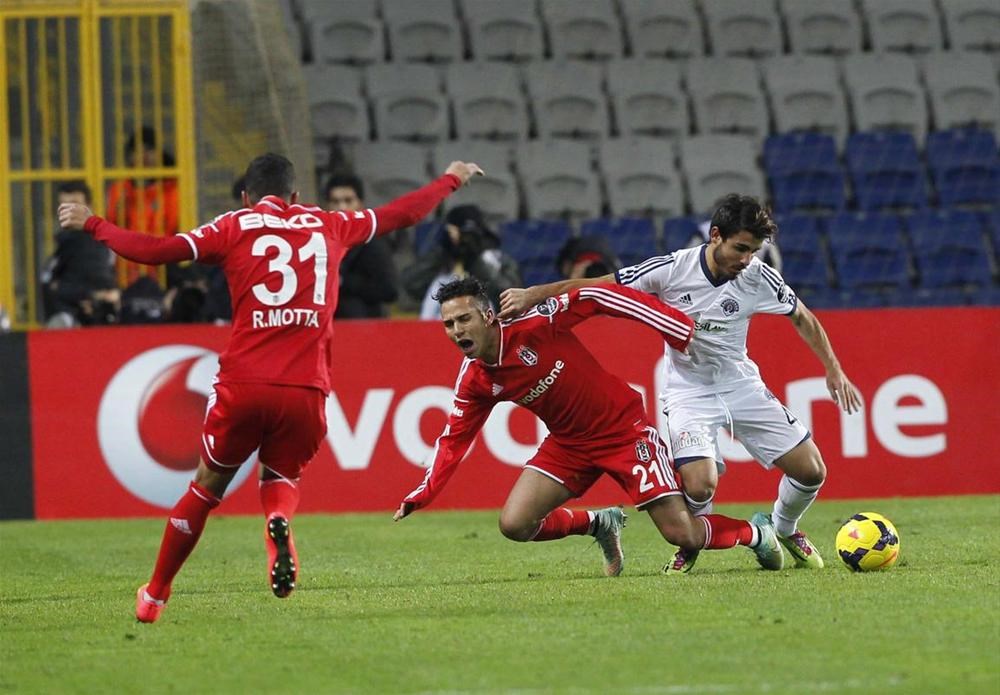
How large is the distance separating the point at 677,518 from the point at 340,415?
5.07m

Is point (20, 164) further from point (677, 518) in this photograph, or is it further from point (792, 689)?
point (792, 689)

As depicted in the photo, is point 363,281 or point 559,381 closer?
point 559,381

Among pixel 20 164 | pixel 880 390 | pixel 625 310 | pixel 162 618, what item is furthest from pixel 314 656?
pixel 20 164

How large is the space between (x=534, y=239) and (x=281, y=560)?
385 inches

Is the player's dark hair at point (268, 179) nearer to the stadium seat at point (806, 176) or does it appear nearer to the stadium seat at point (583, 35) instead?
the stadium seat at point (806, 176)

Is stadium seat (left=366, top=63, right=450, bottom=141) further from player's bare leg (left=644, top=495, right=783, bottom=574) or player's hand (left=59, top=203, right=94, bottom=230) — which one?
player's hand (left=59, top=203, right=94, bottom=230)

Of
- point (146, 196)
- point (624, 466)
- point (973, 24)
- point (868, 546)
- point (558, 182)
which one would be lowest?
point (868, 546)

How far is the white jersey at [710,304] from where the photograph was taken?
830cm

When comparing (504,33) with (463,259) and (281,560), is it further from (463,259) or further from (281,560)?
(281,560)

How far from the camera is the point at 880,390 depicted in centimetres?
1257

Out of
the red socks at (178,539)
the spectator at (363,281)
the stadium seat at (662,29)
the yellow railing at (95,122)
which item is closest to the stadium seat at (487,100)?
the stadium seat at (662,29)

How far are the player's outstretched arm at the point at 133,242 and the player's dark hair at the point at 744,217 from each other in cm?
255

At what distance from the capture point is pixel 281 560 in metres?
6.47

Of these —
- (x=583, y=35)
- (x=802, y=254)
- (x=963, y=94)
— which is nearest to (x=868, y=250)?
(x=802, y=254)
